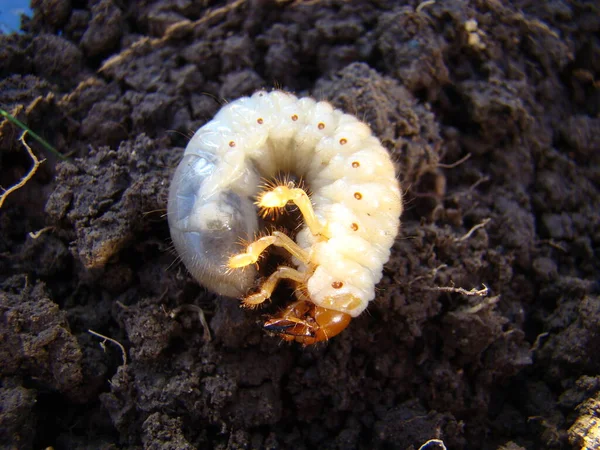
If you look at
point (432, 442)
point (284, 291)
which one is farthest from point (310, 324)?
point (432, 442)

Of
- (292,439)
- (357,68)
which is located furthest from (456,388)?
(357,68)

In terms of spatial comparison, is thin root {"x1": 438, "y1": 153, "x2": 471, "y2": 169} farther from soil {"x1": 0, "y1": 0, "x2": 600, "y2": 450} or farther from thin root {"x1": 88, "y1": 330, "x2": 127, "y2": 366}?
thin root {"x1": 88, "y1": 330, "x2": 127, "y2": 366}

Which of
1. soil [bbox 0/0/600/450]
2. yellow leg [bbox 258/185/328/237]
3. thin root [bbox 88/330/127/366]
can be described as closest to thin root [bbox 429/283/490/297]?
soil [bbox 0/0/600/450]

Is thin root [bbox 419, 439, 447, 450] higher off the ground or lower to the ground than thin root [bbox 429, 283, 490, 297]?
lower

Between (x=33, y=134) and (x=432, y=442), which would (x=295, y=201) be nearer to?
(x=432, y=442)

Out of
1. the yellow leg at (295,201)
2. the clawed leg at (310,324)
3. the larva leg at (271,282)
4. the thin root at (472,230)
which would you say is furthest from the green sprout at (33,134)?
the thin root at (472,230)

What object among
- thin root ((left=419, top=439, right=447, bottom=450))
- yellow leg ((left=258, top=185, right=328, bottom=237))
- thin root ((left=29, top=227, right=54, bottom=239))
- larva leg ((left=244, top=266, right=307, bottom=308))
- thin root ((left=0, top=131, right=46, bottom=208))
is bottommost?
thin root ((left=419, top=439, right=447, bottom=450))
